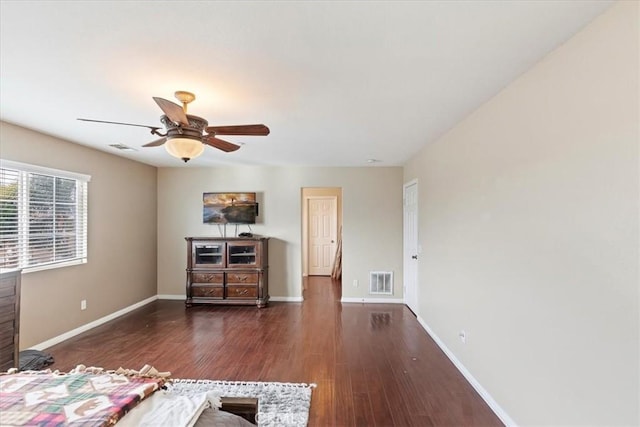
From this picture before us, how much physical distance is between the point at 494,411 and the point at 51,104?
4.44m

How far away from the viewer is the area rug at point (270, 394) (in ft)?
7.42

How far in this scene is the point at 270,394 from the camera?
257 centimetres

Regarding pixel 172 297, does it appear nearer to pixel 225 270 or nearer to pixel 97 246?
pixel 225 270

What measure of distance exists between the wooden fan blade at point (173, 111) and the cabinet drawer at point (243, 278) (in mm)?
3592

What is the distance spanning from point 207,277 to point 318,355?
112 inches

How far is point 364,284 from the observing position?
18.4 feet

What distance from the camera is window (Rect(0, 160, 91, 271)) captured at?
10.4 ft

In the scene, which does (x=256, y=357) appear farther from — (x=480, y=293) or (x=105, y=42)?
(x=105, y=42)

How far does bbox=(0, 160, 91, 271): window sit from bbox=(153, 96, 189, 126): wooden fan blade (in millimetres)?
2447

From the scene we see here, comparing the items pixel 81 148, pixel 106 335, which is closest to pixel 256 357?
pixel 106 335

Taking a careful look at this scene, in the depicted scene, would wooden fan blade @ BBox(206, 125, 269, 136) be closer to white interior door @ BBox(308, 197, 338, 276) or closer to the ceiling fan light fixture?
the ceiling fan light fixture

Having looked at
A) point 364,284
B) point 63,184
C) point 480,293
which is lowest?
point 364,284

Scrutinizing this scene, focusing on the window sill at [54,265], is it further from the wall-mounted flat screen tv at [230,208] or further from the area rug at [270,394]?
the area rug at [270,394]

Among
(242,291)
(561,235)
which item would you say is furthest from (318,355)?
(561,235)
